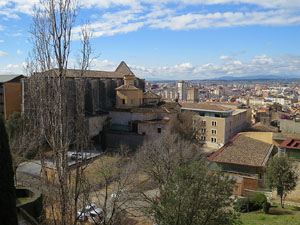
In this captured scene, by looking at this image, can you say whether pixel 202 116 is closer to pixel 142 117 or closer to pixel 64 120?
pixel 142 117

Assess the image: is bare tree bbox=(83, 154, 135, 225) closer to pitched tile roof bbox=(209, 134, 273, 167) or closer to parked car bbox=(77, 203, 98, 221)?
parked car bbox=(77, 203, 98, 221)

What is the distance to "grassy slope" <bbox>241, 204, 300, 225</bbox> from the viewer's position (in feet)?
43.4

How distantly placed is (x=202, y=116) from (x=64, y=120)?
32333mm

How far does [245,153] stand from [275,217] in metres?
11.1

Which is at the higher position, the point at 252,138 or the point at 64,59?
the point at 64,59

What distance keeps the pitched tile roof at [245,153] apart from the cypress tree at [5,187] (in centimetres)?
1884

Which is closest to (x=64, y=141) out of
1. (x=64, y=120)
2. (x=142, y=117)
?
(x=64, y=120)

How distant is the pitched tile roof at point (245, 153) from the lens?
23.2 metres

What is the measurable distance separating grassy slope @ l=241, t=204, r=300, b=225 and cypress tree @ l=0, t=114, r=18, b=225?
34.6 ft

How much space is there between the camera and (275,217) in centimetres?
1450

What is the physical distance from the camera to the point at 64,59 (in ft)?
18.2

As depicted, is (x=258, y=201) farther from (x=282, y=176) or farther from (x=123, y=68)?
(x=123, y=68)

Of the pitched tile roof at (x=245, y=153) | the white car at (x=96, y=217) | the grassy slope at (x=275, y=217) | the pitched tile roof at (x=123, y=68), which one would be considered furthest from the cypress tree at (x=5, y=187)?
the pitched tile roof at (x=123, y=68)

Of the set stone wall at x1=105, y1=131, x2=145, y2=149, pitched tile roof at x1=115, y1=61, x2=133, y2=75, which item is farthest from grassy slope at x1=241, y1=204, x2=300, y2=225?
pitched tile roof at x1=115, y1=61, x2=133, y2=75
